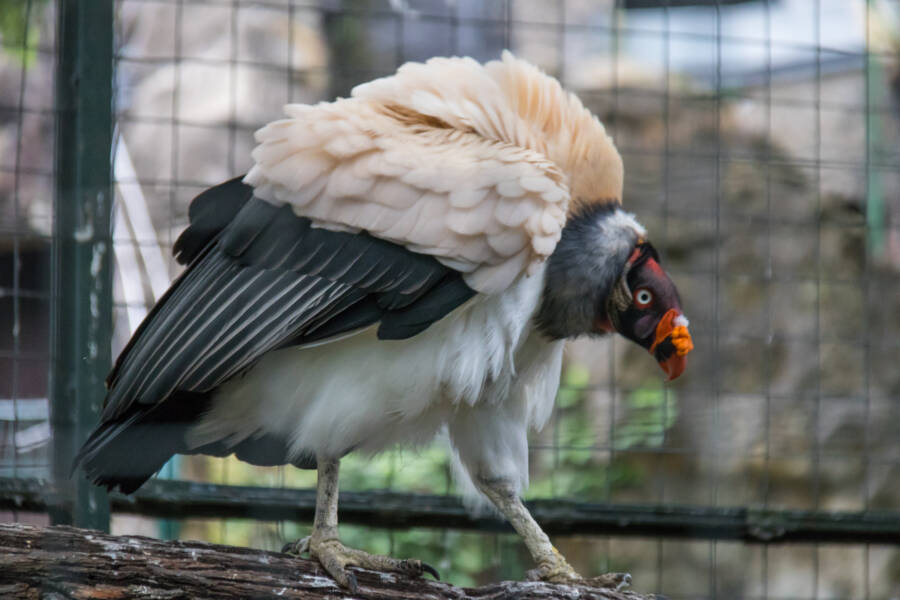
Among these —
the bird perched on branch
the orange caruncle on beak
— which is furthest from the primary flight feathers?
the orange caruncle on beak

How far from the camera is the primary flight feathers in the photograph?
89.8 inches

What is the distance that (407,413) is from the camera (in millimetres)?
2396

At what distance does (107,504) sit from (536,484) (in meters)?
3.66

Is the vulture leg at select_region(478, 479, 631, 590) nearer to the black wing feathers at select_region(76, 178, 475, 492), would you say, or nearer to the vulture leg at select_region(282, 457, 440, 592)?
the vulture leg at select_region(282, 457, 440, 592)

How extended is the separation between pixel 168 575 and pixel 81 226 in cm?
72

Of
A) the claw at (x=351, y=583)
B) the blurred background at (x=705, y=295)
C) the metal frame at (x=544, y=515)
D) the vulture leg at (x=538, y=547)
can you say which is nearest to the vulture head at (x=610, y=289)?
the vulture leg at (x=538, y=547)

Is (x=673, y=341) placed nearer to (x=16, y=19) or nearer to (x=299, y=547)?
(x=299, y=547)

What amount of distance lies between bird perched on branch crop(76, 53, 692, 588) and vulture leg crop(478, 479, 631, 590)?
12 millimetres

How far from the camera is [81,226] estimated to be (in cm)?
195

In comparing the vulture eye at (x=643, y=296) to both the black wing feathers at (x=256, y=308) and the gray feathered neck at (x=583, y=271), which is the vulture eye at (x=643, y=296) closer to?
the gray feathered neck at (x=583, y=271)

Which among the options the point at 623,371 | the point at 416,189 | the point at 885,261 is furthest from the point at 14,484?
the point at 885,261

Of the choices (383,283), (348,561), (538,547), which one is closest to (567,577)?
(538,547)

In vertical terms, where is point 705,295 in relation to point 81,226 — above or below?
above

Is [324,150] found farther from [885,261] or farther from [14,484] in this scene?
[885,261]
